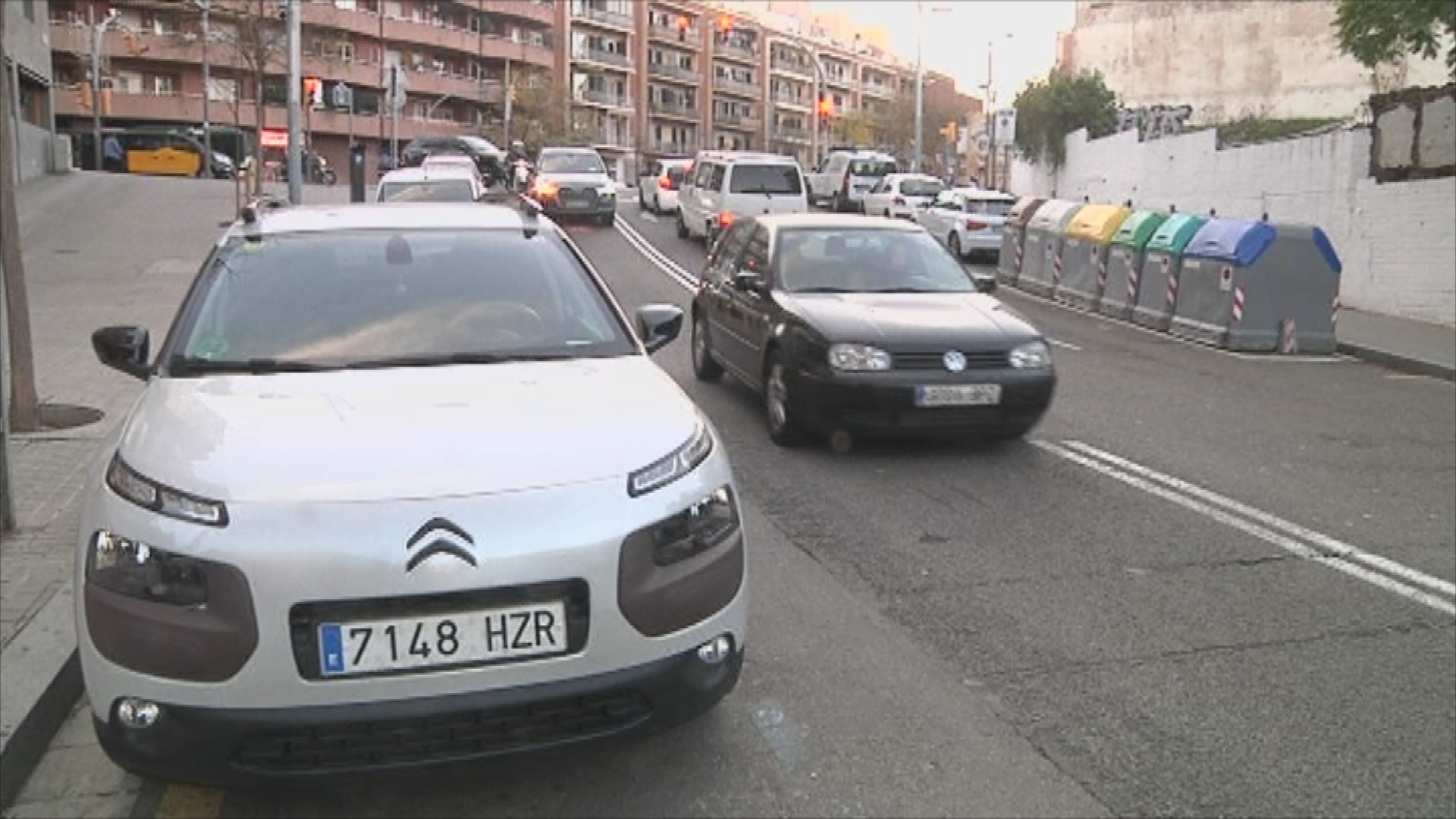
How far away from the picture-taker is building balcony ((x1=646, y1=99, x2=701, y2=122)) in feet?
349

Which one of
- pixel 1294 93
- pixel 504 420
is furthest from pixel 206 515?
pixel 1294 93

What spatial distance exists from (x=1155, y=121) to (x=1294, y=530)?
30.5 meters

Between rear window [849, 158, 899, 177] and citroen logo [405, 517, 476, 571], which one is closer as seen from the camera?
citroen logo [405, 517, 476, 571]

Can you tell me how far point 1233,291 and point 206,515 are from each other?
1442 cm

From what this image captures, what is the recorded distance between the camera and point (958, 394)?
313 inches

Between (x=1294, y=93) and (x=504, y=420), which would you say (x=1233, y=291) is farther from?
(x=1294, y=93)

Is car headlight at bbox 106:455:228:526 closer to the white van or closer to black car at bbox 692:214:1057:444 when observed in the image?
black car at bbox 692:214:1057:444

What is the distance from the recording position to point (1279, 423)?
1024 cm

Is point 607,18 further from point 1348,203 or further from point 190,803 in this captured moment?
point 190,803

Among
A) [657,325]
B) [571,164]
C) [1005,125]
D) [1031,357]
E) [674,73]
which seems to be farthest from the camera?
[674,73]

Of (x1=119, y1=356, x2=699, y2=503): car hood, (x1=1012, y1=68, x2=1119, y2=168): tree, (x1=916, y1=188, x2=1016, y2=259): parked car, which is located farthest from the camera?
(x1=1012, y1=68, x2=1119, y2=168): tree

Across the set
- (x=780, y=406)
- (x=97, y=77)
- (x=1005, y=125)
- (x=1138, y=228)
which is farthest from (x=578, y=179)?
(x=97, y=77)

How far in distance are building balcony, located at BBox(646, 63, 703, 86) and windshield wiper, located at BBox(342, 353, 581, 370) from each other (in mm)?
104487

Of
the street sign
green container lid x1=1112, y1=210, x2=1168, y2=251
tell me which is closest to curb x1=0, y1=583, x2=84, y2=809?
green container lid x1=1112, y1=210, x2=1168, y2=251
